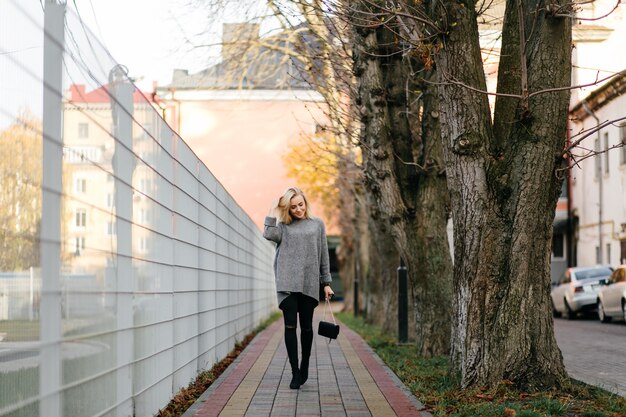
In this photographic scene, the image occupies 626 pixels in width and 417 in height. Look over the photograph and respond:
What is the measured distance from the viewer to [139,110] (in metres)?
7.27

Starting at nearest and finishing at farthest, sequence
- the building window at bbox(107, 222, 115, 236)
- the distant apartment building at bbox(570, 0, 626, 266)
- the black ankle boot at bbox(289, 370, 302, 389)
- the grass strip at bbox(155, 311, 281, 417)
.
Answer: the building window at bbox(107, 222, 115, 236) → the grass strip at bbox(155, 311, 281, 417) → the black ankle boot at bbox(289, 370, 302, 389) → the distant apartment building at bbox(570, 0, 626, 266)

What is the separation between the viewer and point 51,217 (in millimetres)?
4688

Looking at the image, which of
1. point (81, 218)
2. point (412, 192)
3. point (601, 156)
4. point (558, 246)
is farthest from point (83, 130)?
point (558, 246)

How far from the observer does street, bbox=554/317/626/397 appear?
11.5m

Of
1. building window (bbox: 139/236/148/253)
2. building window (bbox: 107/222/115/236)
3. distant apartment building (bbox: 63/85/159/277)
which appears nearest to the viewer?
distant apartment building (bbox: 63/85/159/277)

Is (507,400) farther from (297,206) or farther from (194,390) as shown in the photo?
(194,390)

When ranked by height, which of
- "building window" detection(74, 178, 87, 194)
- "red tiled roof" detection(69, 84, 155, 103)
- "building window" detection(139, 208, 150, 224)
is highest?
"red tiled roof" detection(69, 84, 155, 103)

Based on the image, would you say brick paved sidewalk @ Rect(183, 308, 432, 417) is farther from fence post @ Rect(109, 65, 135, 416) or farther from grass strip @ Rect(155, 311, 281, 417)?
fence post @ Rect(109, 65, 135, 416)

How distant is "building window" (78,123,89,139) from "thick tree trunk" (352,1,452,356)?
25.8 feet

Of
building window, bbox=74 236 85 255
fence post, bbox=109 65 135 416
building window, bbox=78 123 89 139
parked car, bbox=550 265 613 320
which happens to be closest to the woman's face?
fence post, bbox=109 65 135 416

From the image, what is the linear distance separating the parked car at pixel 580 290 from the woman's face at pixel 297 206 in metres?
20.1

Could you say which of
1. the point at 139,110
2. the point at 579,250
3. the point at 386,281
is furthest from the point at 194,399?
the point at 579,250

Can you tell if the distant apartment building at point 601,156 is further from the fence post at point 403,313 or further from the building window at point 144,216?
the building window at point 144,216

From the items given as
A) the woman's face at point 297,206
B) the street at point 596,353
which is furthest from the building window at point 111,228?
the street at point 596,353
